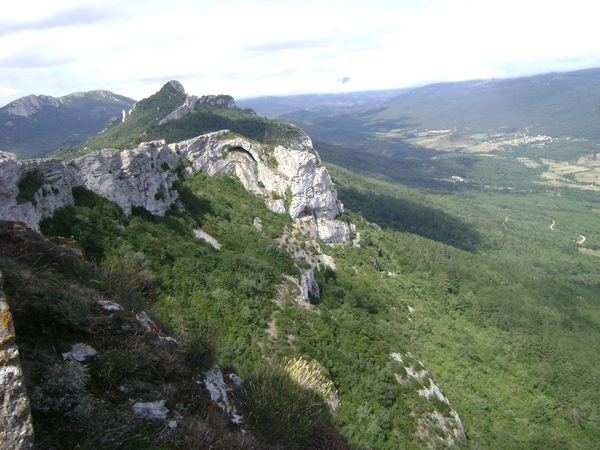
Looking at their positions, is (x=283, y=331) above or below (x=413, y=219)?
above

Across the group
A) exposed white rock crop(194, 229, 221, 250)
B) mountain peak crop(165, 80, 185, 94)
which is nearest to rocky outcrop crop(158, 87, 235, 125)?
mountain peak crop(165, 80, 185, 94)

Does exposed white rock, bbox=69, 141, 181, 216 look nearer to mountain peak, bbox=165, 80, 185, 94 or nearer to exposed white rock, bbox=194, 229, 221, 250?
exposed white rock, bbox=194, 229, 221, 250

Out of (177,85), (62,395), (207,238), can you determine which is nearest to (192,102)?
(177,85)

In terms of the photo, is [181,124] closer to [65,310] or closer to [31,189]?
[31,189]

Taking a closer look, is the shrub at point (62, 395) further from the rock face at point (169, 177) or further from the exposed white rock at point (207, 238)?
the exposed white rock at point (207, 238)

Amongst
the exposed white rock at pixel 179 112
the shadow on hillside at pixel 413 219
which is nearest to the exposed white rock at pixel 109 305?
the shadow on hillside at pixel 413 219

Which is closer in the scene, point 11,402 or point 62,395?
point 11,402

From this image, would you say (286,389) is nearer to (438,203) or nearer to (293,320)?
(293,320)
